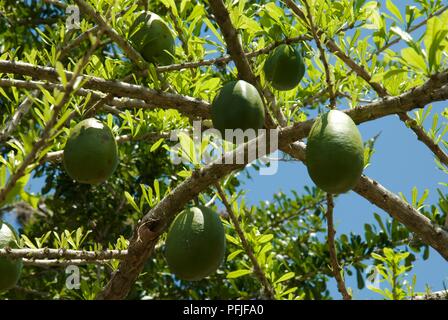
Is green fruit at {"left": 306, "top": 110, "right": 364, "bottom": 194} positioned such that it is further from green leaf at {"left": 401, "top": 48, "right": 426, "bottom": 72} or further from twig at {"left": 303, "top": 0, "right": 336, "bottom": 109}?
green leaf at {"left": 401, "top": 48, "right": 426, "bottom": 72}

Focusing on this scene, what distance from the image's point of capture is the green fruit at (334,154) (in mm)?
1716

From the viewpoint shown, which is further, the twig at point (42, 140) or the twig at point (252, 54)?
the twig at point (252, 54)

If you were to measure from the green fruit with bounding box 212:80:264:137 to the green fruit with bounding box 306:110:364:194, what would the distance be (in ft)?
0.73

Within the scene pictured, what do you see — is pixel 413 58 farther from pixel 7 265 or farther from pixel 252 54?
pixel 7 265

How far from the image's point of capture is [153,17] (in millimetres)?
2371

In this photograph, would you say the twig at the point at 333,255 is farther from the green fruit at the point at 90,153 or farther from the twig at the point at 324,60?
the green fruit at the point at 90,153

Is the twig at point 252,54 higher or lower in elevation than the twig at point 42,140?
higher

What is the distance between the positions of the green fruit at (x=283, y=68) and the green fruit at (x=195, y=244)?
719 mm

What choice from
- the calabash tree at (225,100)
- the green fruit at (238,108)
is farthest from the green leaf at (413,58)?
the green fruit at (238,108)

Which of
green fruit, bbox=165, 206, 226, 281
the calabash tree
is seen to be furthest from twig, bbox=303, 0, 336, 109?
green fruit, bbox=165, 206, 226, 281

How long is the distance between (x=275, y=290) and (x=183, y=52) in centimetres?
113

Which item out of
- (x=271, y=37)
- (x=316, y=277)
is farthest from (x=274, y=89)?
(x=316, y=277)

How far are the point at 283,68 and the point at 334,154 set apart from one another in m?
0.75

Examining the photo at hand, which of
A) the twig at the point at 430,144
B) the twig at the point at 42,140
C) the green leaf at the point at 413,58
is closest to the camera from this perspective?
the twig at the point at 42,140
